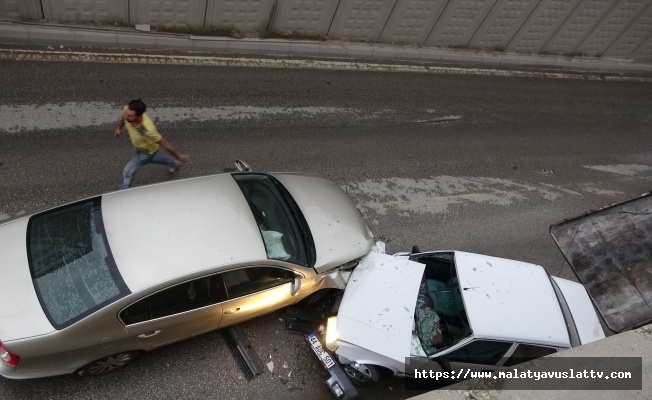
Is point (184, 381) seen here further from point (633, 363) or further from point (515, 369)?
point (633, 363)

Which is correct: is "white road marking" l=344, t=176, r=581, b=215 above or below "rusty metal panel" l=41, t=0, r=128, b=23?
below

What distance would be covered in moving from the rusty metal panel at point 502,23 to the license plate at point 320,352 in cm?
929

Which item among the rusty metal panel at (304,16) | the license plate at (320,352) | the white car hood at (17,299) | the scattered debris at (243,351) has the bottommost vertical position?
the scattered debris at (243,351)

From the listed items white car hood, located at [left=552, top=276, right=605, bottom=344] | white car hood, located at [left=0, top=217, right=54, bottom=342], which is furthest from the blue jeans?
white car hood, located at [left=552, top=276, right=605, bottom=344]

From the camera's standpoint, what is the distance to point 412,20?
36.8ft

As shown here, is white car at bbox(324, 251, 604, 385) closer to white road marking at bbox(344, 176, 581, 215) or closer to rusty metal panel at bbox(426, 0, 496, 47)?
white road marking at bbox(344, 176, 581, 215)

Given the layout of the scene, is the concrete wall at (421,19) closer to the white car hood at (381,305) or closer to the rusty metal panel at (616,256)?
the rusty metal panel at (616,256)

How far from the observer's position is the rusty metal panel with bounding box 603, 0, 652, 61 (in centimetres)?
1349

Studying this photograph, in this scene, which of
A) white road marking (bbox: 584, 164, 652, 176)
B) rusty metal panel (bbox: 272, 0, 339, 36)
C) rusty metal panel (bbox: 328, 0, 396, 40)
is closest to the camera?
rusty metal panel (bbox: 272, 0, 339, 36)

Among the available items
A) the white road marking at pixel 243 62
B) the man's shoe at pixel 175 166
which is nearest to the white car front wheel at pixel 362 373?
the man's shoe at pixel 175 166

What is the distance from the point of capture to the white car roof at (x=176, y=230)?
481cm

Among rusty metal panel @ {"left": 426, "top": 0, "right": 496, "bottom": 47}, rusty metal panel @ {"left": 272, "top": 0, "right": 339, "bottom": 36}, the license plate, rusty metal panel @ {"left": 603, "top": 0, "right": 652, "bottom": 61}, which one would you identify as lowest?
the license plate

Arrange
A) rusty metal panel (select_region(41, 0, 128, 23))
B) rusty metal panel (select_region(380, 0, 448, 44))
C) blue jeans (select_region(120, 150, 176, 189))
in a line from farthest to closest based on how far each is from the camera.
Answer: rusty metal panel (select_region(380, 0, 448, 44)) → rusty metal panel (select_region(41, 0, 128, 23)) → blue jeans (select_region(120, 150, 176, 189))

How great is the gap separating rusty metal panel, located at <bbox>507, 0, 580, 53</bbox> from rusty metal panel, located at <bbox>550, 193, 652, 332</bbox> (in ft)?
20.1
